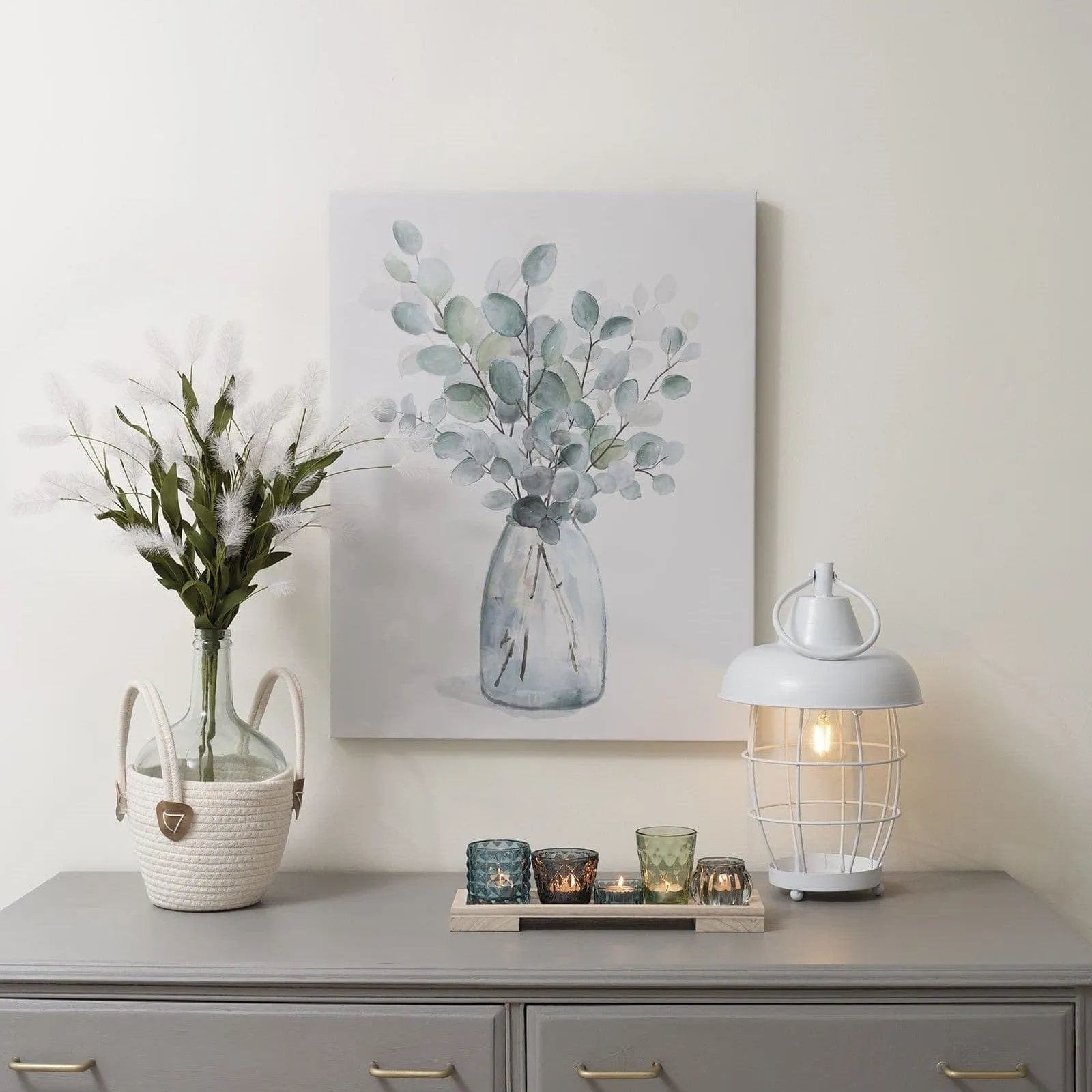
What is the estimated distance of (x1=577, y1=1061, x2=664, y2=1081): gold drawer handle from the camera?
1270mm

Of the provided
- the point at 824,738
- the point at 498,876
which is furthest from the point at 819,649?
the point at 498,876

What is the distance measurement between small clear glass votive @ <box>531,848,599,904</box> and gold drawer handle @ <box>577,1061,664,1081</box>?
220mm

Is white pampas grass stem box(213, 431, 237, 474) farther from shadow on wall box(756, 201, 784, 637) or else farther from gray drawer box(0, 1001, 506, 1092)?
shadow on wall box(756, 201, 784, 637)

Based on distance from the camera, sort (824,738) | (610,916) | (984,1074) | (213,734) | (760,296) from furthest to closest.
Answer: (760,296), (824,738), (213,734), (610,916), (984,1074)

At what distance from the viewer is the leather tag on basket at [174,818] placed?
145 cm

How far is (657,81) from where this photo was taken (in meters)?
1.72

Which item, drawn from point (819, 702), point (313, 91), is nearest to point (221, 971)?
point (819, 702)

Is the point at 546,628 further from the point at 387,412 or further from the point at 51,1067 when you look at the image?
the point at 51,1067

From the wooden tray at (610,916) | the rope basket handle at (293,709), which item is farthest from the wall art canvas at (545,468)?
the wooden tray at (610,916)

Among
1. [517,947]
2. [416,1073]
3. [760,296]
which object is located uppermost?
[760,296]

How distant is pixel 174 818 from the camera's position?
4.76 feet

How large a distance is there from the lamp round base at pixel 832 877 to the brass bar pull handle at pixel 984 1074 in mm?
284

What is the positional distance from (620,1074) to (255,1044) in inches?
16.6

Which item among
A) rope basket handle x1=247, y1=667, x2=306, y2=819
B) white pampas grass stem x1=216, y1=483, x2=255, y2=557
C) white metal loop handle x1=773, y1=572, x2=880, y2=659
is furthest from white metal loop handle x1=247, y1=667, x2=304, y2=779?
white metal loop handle x1=773, y1=572, x2=880, y2=659
